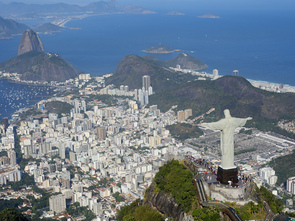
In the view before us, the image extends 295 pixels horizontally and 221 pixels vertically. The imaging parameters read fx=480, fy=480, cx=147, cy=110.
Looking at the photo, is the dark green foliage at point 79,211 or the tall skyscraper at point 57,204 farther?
the tall skyscraper at point 57,204

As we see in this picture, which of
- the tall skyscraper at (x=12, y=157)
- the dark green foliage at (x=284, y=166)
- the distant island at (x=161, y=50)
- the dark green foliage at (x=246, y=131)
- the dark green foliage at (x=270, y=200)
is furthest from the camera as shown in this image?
the distant island at (x=161, y=50)

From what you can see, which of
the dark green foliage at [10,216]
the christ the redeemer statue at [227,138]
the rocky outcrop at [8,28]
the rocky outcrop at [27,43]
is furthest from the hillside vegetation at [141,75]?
the rocky outcrop at [8,28]

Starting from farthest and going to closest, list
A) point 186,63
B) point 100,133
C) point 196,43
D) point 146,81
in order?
point 196,43 → point 186,63 → point 146,81 → point 100,133

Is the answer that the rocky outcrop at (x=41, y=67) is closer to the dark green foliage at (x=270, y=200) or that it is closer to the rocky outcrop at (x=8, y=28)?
the rocky outcrop at (x=8, y=28)

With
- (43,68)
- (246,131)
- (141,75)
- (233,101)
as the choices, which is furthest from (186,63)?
(246,131)

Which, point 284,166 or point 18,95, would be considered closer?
point 284,166

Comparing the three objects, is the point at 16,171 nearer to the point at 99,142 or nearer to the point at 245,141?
the point at 99,142

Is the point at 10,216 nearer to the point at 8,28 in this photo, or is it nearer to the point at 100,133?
the point at 100,133
